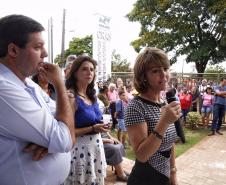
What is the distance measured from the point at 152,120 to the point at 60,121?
74 centimetres

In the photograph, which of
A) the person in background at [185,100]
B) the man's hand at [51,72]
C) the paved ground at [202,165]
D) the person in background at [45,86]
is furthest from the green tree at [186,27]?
the man's hand at [51,72]

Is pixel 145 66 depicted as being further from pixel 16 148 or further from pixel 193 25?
pixel 193 25

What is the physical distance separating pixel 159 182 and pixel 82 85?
138cm

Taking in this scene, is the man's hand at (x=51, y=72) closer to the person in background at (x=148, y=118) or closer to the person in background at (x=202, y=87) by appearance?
the person in background at (x=148, y=118)

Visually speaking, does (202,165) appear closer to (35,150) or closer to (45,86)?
(45,86)

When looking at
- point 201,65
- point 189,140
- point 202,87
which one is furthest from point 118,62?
point 189,140

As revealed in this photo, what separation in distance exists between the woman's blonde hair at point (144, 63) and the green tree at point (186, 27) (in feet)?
58.6

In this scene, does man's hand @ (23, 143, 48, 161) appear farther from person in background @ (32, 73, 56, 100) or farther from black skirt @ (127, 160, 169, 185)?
person in background @ (32, 73, 56, 100)

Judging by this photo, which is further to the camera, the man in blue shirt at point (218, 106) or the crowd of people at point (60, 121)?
the man in blue shirt at point (218, 106)

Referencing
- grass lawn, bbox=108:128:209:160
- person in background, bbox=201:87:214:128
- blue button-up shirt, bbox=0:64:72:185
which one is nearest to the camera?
blue button-up shirt, bbox=0:64:72:185

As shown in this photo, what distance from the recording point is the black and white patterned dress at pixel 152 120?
1.87m

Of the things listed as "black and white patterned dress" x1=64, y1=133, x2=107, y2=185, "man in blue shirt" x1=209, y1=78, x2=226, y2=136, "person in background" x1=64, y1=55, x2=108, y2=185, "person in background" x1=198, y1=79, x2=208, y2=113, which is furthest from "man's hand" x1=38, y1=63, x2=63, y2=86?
"person in background" x1=198, y1=79, x2=208, y2=113

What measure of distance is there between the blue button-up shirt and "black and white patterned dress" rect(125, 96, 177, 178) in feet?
1.96

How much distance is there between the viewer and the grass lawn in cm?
657
